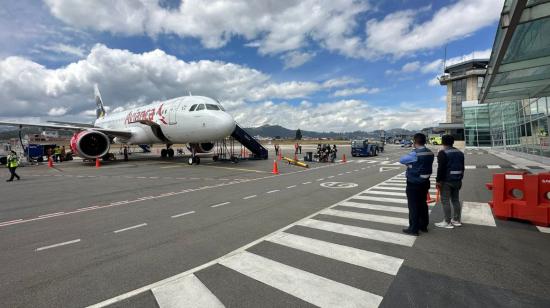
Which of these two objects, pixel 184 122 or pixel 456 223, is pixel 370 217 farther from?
pixel 184 122

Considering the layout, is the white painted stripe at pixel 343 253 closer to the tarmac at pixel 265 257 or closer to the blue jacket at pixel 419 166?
the tarmac at pixel 265 257

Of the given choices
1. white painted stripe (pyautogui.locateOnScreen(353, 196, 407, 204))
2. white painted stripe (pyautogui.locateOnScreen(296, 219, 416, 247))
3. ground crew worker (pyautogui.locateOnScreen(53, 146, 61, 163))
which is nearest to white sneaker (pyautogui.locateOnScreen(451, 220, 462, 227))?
white painted stripe (pyautogui.locateOnScreen(296, 219, 416, 247))

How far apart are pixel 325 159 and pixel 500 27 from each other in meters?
18.5

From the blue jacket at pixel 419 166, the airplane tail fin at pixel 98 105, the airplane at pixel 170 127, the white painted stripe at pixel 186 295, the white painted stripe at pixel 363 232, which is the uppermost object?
the airplane tail fin at pixel 98 105

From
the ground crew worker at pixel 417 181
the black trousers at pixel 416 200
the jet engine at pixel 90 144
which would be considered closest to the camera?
the ground crew worker at pixel 417 181

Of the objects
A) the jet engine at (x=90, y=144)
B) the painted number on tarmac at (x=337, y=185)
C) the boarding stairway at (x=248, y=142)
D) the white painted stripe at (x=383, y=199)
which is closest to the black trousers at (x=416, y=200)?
the white painted stripe at (x=383, y=199)

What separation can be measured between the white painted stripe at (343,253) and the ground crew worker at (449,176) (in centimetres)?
254

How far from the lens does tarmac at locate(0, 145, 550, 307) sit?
3471 millimetres

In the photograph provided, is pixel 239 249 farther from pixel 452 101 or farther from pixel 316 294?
pixel 452 101

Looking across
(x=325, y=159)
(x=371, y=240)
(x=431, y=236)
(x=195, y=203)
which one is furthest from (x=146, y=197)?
(x=325, y=159)

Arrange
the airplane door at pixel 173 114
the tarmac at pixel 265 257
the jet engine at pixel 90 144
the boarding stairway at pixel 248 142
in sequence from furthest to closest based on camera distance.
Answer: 1. the boarding stairway at pixel 248 142
2. the jet engine at pixel 90 144
3. the airplane door at pixel 173 114
4. the tarmac at pixel 265 257

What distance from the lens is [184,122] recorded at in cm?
1944

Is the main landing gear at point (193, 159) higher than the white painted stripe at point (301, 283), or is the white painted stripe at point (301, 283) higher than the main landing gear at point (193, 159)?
the main landing gear at point (193, 159)

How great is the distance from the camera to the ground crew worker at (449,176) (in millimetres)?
5980
